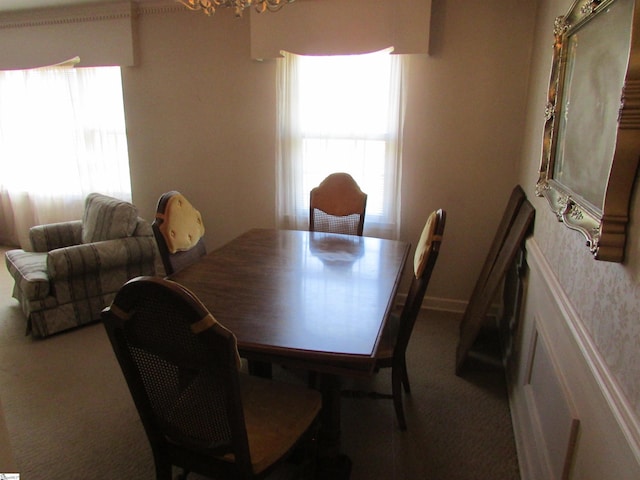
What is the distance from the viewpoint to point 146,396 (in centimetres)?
134

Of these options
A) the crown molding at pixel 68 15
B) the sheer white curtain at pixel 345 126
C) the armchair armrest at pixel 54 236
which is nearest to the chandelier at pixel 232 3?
the sheer white curtain at pixel 345 126

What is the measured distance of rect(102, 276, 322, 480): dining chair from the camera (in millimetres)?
1101

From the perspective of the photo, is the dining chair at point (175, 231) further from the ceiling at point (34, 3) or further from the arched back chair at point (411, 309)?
the ceiling at point (34, 3)

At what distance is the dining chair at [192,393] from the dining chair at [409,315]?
1.73ft

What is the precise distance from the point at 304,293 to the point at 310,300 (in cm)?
8

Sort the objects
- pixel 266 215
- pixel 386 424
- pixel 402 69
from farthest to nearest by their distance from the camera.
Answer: pixel 266 215
pixel 402 69
pixel 386 424

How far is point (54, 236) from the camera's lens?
360 centimetres

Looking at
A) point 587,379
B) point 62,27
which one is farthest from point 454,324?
point 62,27

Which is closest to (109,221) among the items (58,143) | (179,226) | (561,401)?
(179,226)

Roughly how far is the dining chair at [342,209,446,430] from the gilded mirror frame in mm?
458

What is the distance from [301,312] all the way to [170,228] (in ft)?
3.03

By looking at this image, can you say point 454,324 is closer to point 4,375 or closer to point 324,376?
point 324,376

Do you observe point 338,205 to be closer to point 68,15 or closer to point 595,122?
point 595,122

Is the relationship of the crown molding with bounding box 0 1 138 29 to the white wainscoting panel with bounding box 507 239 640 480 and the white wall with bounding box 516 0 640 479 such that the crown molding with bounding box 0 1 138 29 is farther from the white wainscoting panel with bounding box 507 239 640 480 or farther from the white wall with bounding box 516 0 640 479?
the white wainscoting panel with bounding box 507 239 640 480
